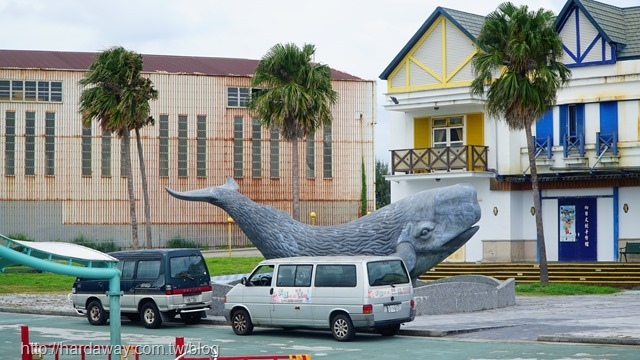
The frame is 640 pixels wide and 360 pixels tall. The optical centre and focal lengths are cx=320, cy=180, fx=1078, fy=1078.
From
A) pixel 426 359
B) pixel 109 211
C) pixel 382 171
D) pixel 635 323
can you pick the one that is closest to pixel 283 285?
pixel 426 359

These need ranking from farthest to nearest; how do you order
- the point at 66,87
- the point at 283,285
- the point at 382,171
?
the point at 382,171
the point at 66,87
the point at 283,285

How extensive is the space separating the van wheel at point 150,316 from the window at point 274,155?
3471cm

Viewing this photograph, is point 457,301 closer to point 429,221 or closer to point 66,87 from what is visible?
point 429,221

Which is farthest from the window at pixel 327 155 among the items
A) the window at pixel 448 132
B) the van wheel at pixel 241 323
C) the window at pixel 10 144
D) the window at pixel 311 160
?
the van wheel at pixel 241 323

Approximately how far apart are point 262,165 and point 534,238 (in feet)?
70.4

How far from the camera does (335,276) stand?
2230 cm

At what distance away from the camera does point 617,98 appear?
131ft

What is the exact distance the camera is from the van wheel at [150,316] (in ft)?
84.8

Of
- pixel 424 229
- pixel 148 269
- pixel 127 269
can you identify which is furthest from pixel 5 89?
pixel 424 229

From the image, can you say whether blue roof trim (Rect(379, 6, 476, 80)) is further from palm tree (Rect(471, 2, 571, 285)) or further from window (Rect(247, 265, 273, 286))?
window (Rect(247, 265, 273, 286))

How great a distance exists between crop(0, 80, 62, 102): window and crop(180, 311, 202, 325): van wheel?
32899mm

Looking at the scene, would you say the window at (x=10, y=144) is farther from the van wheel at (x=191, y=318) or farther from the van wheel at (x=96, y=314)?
the van wheel at (x=191, y=318)

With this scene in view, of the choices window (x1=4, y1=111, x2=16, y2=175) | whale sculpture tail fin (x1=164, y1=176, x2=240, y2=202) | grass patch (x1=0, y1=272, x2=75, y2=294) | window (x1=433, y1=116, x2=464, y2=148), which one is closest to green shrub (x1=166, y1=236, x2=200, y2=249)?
window (x1=4, y1=111, x2=16, y2=175)

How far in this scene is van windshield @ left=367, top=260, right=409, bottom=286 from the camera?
72.0 ft
